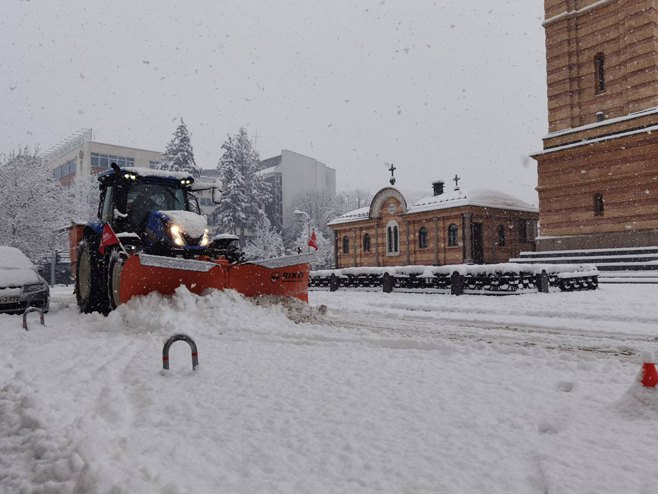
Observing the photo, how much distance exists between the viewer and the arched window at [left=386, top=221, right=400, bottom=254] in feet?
105

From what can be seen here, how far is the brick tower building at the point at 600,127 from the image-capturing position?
20094mm

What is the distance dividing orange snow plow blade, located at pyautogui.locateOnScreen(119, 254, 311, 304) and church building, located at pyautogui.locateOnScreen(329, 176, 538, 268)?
1997 cm

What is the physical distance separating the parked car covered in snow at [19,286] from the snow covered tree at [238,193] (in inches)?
1318

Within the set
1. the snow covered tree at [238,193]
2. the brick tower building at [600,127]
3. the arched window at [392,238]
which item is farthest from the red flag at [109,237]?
the snow covered tree at [238,193]

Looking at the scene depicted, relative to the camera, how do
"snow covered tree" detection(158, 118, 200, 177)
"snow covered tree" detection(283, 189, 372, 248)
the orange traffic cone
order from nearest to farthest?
the orange traffic cone → "snow covered tree" detection(158, 118, 200, 177) → "snow covered tree" detection(283, 189, 372, 248)

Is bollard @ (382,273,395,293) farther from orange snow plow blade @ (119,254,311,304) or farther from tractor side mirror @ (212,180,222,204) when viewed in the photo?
tractor side mirror @ (212,180,222,204)

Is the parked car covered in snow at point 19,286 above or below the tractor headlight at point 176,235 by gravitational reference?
below

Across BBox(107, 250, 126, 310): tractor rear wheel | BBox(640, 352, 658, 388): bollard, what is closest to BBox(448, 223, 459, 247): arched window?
BBox(107, 250, 126, 310): tractor rear wheel

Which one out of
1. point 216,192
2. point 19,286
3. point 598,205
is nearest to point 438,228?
point 598,205

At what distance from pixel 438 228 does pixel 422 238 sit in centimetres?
161

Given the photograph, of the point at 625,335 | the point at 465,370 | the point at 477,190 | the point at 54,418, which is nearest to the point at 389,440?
the point at 465,370

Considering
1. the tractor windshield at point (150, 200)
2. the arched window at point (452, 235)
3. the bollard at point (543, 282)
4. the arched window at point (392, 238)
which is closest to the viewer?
the tractor windshield at point (150, 200)

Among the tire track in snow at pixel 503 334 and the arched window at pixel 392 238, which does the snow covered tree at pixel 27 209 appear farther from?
the tire track in snow at pixel 503 334

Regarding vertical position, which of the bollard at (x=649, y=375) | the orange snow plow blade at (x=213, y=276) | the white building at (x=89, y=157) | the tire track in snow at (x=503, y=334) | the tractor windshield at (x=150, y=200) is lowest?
the tire track in snow at (x=503, y=334)
